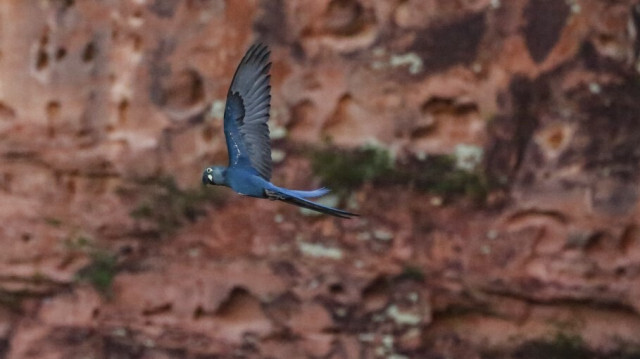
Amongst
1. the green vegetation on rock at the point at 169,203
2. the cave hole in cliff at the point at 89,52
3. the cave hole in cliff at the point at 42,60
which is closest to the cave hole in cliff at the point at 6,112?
the cave hole in cliff at the point at 42,60

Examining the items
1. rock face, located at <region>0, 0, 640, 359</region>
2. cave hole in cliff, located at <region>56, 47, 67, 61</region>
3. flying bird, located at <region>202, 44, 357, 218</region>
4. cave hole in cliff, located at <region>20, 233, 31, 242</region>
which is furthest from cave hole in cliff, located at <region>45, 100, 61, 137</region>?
flying bird, located at <region>202, 44, 357, 218</region>

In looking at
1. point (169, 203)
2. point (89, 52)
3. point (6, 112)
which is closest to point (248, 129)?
point (169, 203)

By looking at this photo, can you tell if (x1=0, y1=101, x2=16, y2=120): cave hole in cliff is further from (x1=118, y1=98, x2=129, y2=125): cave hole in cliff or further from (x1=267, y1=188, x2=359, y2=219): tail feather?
(x1=267, y1=188, x2=359, y2=219): tail feather

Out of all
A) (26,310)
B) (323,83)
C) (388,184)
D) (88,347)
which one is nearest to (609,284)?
(388,184)

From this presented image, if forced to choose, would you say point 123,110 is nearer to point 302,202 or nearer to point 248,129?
point 248,129

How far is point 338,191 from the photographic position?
2.26 m

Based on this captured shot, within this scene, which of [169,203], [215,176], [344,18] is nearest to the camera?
[215,176]

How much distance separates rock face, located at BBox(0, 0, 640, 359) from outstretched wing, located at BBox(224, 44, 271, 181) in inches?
33.2

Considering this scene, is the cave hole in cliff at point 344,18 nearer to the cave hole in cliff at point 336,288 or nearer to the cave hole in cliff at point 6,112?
the cave hole in cliff at point 336,288

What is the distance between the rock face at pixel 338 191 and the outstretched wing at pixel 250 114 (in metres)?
0.84

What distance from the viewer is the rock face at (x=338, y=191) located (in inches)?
82.2

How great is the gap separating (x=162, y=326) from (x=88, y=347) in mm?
242

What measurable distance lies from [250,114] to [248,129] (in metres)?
0.02

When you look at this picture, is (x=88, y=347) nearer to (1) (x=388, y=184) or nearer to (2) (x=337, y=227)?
(2) (x=337, y=227)
